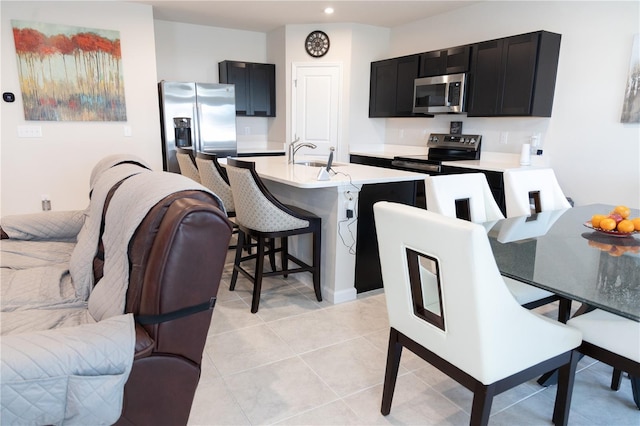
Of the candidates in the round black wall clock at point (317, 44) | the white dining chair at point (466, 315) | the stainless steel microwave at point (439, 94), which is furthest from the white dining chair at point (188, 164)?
the round black wall clock at point (317, 44)

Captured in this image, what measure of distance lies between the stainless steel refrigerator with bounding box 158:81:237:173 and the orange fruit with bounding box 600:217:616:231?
14.2ft

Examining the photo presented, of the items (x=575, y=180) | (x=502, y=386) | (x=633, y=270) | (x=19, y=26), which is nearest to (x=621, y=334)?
(x=633, y=270)

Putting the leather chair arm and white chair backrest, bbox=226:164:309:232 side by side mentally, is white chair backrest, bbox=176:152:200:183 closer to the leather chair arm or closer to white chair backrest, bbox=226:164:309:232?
white chair backrest, bbox=226:164:309:232

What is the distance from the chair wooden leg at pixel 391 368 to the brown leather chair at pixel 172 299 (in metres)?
0.78

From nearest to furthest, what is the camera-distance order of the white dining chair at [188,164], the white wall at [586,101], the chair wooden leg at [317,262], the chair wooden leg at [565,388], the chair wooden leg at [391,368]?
the chair wooden leg at [565,388] → the chair wooden leg at [391,368] → the chair wooden leg at [317,262] → the white wall at [586,101] → the white dining chair at [188,164]

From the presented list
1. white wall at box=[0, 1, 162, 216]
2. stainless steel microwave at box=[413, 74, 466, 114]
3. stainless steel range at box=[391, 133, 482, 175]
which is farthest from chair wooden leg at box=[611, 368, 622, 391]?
white wall at box=[0, 1, 162, 216]

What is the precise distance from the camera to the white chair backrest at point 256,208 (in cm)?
259

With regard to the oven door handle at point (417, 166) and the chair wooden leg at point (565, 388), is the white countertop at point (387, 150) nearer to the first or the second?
the oven door handle at point (417, 166)

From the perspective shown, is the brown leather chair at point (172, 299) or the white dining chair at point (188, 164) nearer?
the brown leather chair at point (172, 299)

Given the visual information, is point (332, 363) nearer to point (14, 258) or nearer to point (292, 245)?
point (292, 245)

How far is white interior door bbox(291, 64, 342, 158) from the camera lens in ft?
18.5

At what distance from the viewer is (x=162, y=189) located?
1.37m

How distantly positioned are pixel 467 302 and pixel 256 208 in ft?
5.42

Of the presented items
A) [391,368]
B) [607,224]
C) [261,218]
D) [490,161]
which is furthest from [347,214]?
[490,161]
